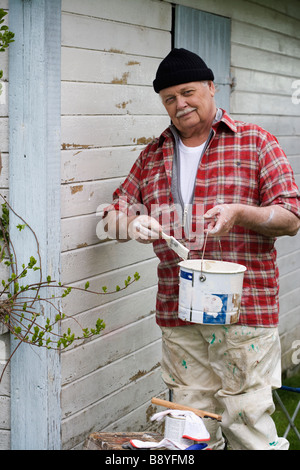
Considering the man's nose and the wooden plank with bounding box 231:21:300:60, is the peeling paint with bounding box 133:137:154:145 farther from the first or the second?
the wooden plank with bounding box 231:21:300:60

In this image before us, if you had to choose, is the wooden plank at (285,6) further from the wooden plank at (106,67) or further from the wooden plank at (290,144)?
the wooden plank at (106,67)

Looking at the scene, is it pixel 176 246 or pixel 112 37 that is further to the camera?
pixel 112 37

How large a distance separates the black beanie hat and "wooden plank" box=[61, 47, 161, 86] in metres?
0.44

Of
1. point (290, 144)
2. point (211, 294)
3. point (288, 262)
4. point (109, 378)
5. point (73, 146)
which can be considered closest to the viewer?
point (211, 294)

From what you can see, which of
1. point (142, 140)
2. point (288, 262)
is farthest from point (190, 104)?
point (288, 262)

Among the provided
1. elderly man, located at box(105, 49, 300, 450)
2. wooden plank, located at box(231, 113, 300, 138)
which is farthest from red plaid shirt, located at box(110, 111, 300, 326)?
wooden plank, located at box(231, 113, 300, 138)

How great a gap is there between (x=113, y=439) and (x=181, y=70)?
1718 mm

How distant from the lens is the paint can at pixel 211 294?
3.15m

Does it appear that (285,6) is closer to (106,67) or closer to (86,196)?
(106,67)

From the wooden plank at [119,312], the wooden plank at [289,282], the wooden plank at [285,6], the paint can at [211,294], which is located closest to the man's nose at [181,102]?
the paint can at [211,294]

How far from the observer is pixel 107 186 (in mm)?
3975

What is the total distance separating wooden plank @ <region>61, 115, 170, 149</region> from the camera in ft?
11.9
